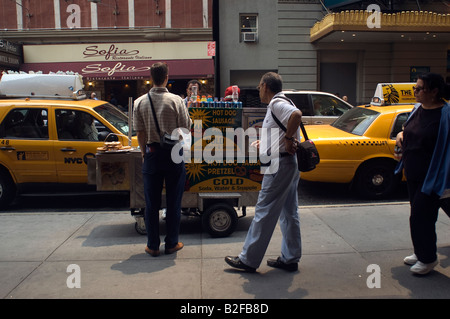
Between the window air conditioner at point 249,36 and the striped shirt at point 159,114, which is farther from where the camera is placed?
the window air conditioner at point 249,36

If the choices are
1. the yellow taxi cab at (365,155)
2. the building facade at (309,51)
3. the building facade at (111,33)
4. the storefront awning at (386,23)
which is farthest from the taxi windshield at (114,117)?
the building facade at (309,51)

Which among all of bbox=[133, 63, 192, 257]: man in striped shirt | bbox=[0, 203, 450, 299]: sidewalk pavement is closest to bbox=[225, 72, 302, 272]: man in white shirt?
bbox=[0, 203, 450, 299]: sidewalk pavement

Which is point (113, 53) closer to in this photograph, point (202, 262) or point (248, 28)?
point (248, 28)

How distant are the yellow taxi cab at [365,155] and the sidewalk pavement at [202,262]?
4.16 ft

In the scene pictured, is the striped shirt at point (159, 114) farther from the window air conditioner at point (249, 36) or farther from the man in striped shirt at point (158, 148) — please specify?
the window air conditioner at point (249, 36)

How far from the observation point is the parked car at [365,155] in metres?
7.19

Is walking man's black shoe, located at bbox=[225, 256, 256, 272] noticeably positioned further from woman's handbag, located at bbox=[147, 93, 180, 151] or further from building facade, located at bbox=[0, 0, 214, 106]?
building facade, located at bbox=[0, 0, 214, 106]

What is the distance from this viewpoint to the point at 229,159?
5.34m

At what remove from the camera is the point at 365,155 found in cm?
723

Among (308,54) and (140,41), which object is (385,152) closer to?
(308,54)

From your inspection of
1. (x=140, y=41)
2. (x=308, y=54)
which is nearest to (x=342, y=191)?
(x=308, y=54)
